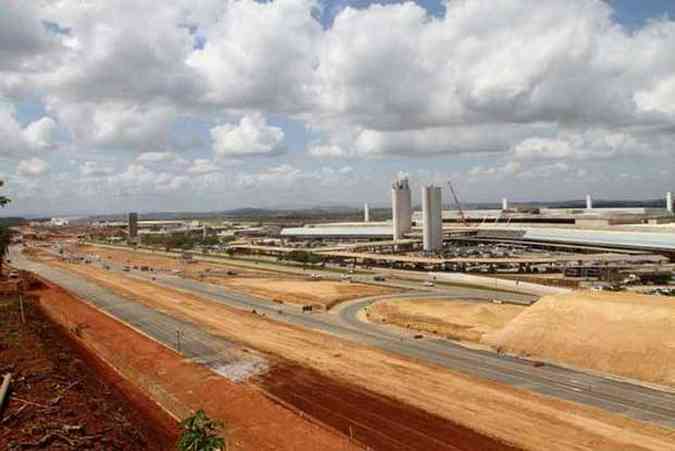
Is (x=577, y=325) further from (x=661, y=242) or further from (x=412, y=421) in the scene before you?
(x=661, y=242)

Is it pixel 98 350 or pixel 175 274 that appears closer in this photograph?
pixel 98 350

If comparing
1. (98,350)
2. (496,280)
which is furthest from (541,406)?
(496,280)

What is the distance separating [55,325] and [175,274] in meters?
65.0

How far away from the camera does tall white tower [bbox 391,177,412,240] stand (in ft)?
595

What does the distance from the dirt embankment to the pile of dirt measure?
4700 millimetres

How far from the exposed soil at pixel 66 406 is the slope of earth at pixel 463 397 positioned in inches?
622

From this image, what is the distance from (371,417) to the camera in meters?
37.9

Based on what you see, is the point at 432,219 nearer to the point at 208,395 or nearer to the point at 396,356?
the point at 396,356

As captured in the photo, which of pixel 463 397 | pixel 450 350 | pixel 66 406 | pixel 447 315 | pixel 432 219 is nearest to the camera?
pixel 66 406

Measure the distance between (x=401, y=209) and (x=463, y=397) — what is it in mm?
141525

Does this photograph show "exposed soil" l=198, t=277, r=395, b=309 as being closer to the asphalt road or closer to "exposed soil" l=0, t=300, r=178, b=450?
the asphalt road

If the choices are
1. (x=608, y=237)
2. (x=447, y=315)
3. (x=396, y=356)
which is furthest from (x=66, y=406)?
(x=608, y=237)

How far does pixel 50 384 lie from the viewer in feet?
120

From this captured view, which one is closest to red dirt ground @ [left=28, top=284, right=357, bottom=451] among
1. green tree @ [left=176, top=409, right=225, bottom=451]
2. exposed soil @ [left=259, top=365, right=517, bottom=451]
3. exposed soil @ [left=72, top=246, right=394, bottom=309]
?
exposed soil @ [left=259, top=365, right=517, bottom=451]
